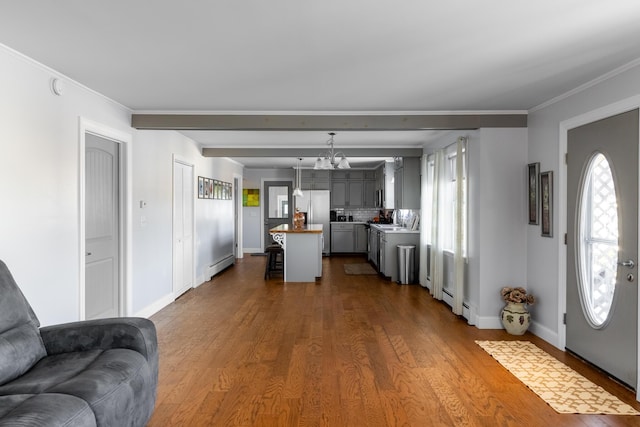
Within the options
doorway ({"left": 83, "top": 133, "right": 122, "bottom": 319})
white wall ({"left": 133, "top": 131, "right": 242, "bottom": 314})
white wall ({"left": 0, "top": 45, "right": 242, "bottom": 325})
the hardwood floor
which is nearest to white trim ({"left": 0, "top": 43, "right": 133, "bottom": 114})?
white wall ({"left": 0, "top": 45, "right": 242, "bottom": 325})

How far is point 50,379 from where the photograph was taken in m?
2.02

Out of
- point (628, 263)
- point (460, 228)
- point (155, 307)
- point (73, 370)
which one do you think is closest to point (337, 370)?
point (73, 370)

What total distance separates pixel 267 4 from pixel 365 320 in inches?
145

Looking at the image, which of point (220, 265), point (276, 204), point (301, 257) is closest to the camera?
point (301, 257)

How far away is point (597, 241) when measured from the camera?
134 inches

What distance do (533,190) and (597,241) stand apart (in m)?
1.00

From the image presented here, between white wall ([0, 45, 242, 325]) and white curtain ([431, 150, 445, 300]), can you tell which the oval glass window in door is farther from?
white wall ([0, 45, 242, 325])

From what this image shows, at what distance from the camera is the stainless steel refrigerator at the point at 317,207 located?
35.7 feet

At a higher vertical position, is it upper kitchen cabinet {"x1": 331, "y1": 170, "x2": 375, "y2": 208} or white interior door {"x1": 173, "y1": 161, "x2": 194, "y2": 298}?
upper kitchen cabinet {"x1": 331, "y1": 170, "x2": 375, "y2": 208}

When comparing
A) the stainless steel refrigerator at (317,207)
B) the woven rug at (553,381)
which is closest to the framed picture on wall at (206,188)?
the stainless steel refrigerator at (317,207)

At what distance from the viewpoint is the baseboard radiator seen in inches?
300

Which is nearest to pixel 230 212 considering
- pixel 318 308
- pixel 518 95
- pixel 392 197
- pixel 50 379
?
pixel 392 197

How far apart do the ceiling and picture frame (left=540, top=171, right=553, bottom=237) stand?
776 millimetres

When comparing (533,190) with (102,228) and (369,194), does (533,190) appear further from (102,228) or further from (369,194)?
(369,194)
